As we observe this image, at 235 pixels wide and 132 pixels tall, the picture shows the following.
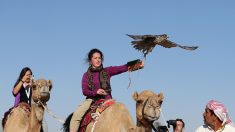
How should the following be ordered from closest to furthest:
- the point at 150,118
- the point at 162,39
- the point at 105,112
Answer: the point at 150,118
the point at 162,39
the point at 105,112

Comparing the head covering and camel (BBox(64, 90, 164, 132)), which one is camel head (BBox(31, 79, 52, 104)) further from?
the head covering

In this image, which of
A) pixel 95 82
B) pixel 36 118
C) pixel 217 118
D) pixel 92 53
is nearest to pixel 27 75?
pixel 36 118

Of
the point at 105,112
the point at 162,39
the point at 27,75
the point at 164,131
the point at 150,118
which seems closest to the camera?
the point at 150,118

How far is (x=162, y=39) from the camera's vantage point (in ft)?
35.6

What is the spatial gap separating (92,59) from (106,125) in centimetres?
200

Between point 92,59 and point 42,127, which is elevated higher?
point 92,59

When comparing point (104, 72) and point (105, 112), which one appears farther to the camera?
point (104, 72)

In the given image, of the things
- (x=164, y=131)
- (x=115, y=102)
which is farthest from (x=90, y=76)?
(x=164, y=131)

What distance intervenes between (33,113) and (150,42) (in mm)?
3221

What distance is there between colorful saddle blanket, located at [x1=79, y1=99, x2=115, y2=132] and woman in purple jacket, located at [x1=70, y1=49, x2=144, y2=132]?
0.50 feet

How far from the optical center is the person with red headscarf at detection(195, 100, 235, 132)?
936 centimetres

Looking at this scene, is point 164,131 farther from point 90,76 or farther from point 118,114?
point 90,76

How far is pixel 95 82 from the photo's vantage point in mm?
12508

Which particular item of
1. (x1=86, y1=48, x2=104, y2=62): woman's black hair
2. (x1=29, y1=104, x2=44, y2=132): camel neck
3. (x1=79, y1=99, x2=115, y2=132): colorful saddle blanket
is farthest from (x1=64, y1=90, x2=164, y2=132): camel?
(x1=86, y1=48, x2=104, y2=62): woman's black hair
